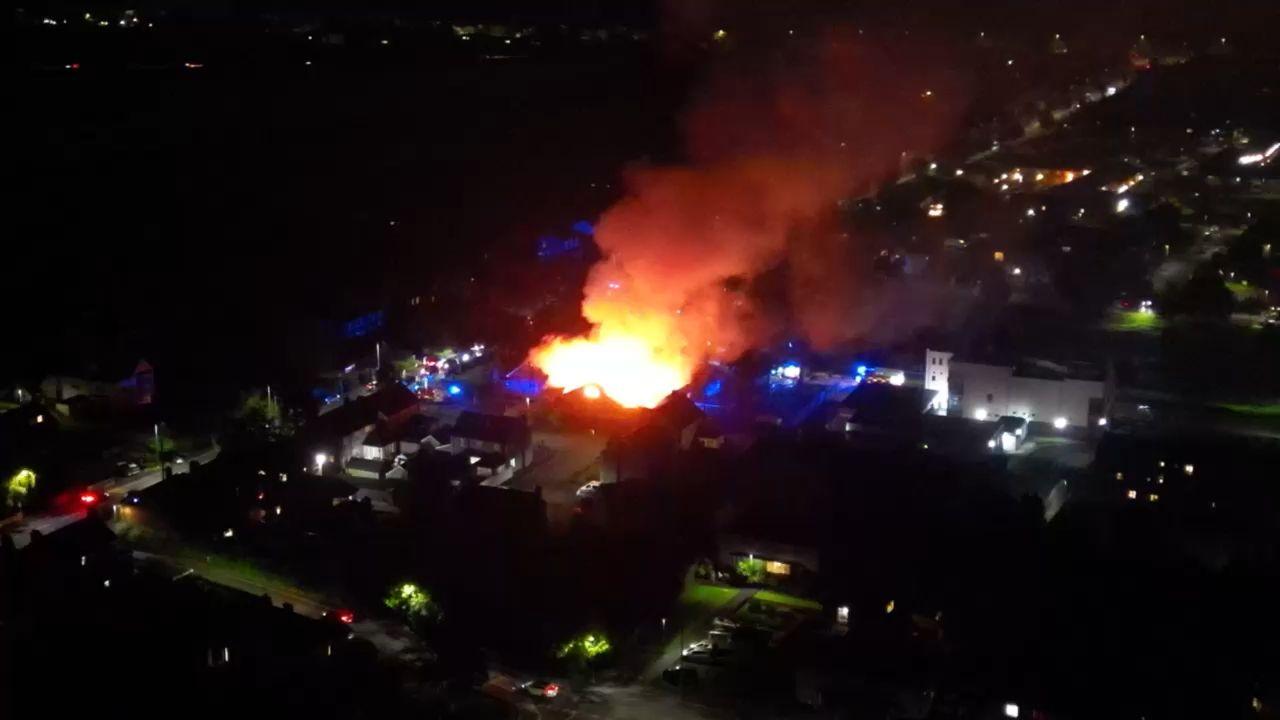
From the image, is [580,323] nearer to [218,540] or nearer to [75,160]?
[218,540]

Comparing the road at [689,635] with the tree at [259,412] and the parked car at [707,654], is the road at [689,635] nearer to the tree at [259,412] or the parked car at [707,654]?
the parked car at [707,654]

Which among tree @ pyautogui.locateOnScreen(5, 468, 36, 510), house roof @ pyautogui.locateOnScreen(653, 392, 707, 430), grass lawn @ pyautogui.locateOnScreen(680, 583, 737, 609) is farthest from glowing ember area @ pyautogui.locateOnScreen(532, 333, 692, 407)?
tree @ pyautogui.locateOnScreen(5, 468, 36, 510)

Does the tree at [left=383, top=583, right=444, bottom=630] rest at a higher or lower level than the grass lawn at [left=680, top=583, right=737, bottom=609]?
higher

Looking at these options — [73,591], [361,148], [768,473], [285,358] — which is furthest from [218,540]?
[361,148]

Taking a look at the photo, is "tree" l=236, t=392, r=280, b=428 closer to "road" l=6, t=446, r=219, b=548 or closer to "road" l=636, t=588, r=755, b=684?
"road" l=6, t=446, r=219, b=548

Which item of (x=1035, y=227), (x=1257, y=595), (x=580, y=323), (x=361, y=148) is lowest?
(x=1257, y=595)
